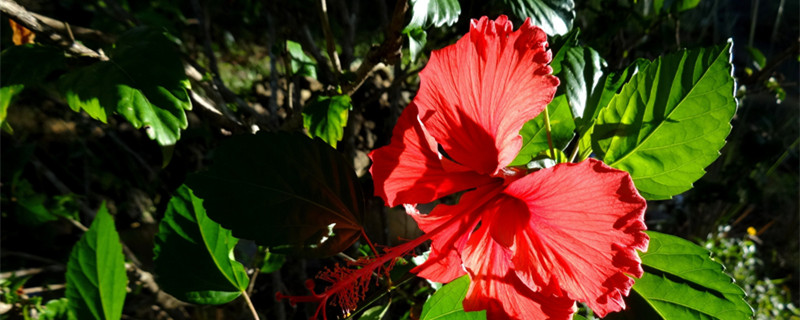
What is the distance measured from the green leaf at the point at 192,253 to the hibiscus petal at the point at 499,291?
0.45 m

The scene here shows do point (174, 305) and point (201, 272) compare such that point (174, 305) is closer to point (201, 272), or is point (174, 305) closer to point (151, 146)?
point (201, 272)

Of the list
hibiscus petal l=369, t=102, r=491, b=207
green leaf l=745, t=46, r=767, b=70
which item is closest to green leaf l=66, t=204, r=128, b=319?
hibiscus petal l=369, t=102, r=491, b=207

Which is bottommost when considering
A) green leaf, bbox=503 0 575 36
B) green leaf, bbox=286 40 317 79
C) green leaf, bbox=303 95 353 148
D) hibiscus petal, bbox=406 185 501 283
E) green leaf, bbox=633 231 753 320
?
green leaf, bbox=633 231 753 320

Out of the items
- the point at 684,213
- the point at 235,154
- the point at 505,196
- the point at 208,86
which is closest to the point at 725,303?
the point at 505,196


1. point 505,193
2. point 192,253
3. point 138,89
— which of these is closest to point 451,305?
point 505,193

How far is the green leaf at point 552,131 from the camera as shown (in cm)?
67

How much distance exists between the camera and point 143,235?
1.99 metres

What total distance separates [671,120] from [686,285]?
23 centimetres

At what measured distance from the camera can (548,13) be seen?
710 mm

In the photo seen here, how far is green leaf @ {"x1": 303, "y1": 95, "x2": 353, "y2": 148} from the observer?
0.80 m

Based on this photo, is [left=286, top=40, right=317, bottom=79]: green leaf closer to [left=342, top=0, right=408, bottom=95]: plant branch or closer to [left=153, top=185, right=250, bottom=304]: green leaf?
[left=342, top=0, right=408, bottom=95]: plant branch

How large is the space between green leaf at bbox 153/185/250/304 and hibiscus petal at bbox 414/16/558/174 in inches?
18.4

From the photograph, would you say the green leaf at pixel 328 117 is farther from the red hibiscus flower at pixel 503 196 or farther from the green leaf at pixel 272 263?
the green leaf at pixel 272 263

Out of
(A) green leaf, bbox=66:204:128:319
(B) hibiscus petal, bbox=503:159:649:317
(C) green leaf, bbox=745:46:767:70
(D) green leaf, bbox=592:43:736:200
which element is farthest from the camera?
(C) green leaf, bbox=745:46:767:70
